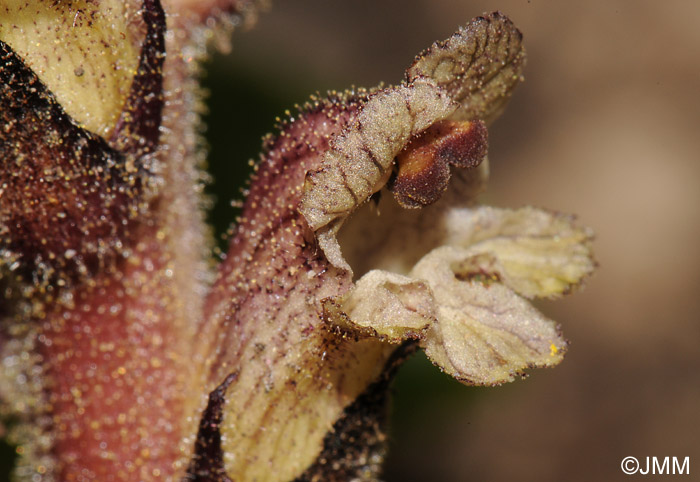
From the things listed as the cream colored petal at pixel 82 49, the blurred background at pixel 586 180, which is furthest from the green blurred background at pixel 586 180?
the cream colored petal at pixel 82 49

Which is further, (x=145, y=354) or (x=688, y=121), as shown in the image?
(x=688, y=121)

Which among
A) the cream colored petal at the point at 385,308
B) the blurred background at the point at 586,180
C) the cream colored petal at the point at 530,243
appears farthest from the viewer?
the blurred background at the point at 586,180

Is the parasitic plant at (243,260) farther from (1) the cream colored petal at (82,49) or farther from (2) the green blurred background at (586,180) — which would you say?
(2) the green blurred background at (586,180)

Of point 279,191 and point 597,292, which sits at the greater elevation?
point 597,292

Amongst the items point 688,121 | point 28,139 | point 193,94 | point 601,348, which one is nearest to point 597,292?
point 601,348

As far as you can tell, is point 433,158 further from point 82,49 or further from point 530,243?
point 82,49

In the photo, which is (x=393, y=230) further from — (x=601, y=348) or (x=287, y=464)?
(x=601, y=348)

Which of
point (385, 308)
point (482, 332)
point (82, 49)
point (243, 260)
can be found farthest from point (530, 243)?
point (82, 49)
